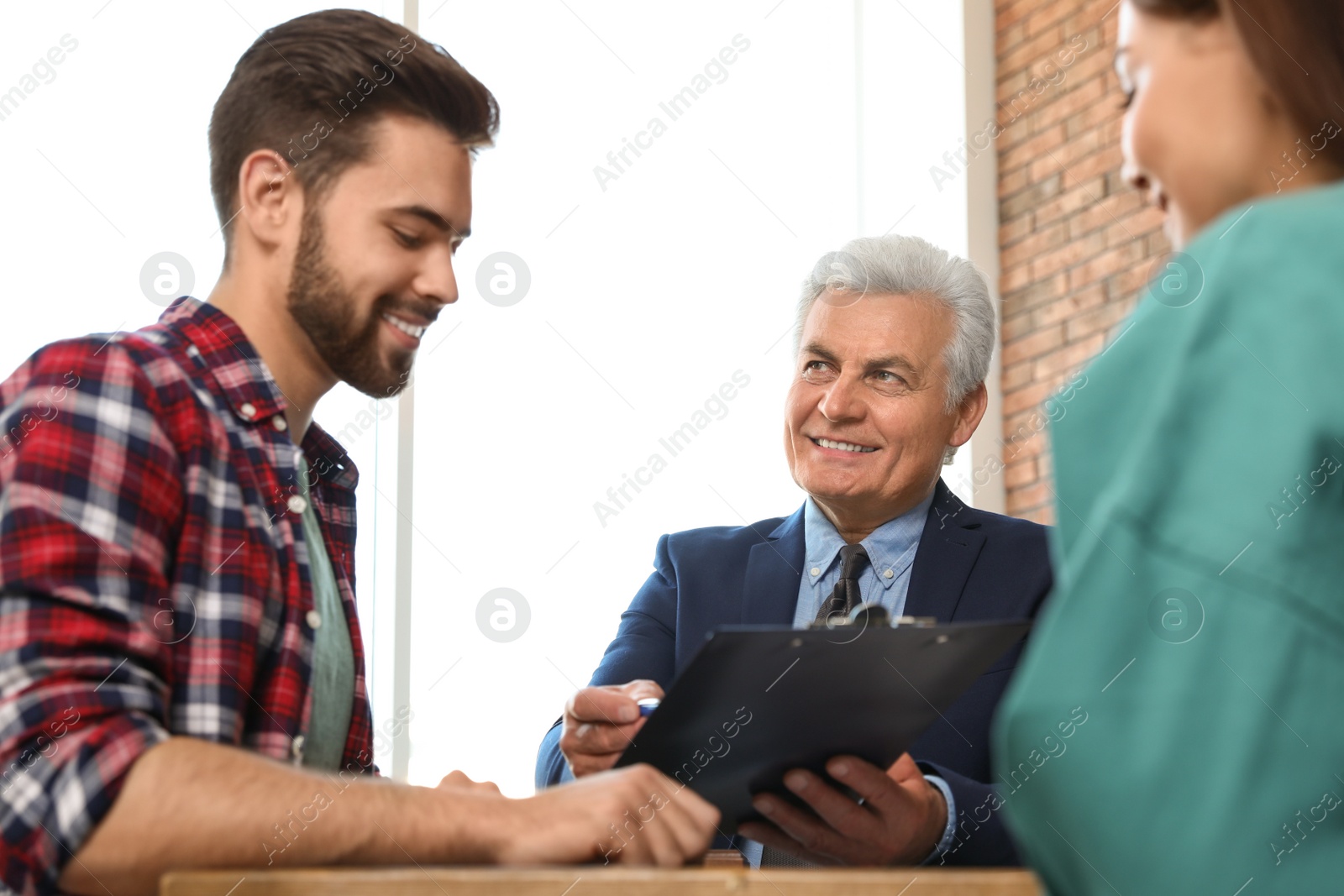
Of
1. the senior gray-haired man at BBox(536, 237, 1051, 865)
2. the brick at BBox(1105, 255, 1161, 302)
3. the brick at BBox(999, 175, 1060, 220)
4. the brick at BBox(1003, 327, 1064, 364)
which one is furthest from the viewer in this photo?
the brick at BBox(999, 175, 1060, 220)

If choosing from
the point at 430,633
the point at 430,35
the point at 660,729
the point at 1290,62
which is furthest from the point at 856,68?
the point at 1290,62

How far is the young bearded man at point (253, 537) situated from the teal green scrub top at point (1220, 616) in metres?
0.49

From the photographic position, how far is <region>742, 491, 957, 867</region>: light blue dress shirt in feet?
7.65

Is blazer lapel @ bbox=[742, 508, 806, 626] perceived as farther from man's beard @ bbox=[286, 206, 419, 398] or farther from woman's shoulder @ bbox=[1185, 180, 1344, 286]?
woman's shoulder @ bbox=[1185, 180, 1344, 286]

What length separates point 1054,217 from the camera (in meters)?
4.88

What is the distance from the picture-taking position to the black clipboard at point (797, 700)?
1.19 m

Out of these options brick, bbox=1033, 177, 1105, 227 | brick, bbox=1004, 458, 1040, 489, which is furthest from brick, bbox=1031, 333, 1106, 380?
brick, bbox=1033, 177, 1105, 227

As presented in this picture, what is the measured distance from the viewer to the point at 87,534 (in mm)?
1078

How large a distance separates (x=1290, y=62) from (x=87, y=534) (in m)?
0.95

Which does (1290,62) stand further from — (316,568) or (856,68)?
(856,68)

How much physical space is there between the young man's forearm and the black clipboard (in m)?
0.27

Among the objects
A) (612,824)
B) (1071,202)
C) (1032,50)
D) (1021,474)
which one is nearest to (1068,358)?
(1021,474)

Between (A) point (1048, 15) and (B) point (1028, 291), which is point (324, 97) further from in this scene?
(A) point (1048, 15)

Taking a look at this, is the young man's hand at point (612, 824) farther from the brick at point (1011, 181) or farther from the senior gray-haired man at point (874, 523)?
the brick at point (1011, 181)
